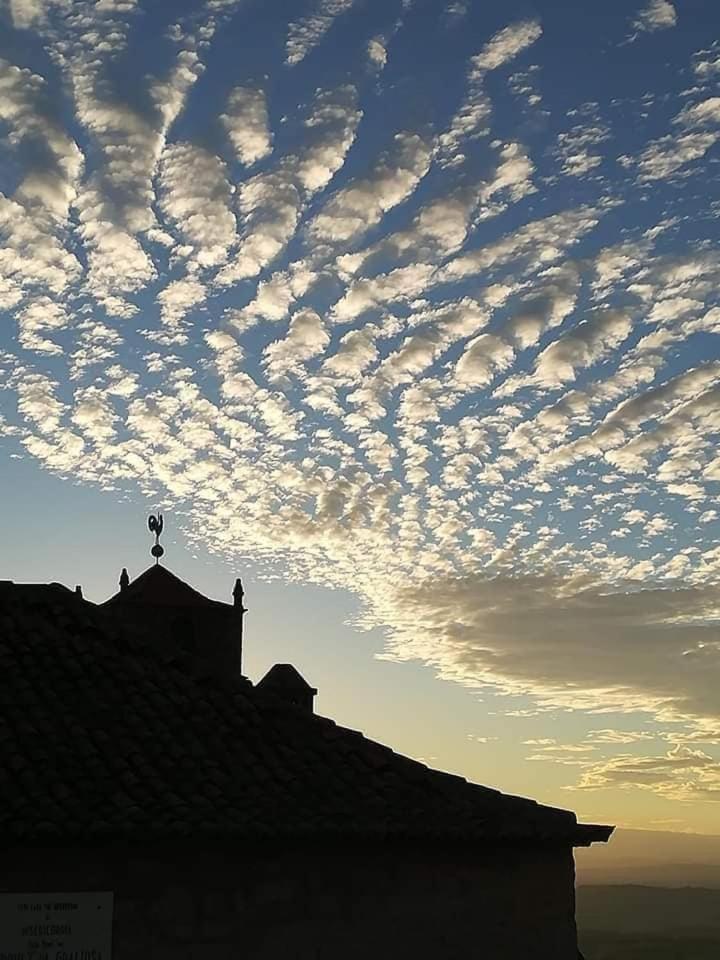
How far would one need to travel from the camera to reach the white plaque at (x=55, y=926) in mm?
9492

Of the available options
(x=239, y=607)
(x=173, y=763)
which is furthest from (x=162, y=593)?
(x=173, y=763)

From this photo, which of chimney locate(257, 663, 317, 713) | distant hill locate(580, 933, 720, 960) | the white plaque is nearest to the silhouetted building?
the white plaque

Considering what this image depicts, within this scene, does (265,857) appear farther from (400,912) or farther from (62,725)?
(62,725)

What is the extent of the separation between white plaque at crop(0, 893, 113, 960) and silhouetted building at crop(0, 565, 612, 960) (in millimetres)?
16

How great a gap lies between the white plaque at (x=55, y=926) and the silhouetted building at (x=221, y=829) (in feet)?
0.05

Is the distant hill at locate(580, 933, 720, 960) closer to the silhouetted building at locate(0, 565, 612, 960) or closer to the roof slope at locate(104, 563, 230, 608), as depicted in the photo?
the roof slope at locate(104, 563, 230, 608)

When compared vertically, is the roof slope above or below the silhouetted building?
above

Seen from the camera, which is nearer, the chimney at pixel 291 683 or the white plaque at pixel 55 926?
Answer: the white plaque at pixel 55 926

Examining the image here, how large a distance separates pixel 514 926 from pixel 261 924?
2.90 m

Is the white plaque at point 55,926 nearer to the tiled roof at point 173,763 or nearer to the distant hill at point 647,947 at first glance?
the tiled roof at point 173,763

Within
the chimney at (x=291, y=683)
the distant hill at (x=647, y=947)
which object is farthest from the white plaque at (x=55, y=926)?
the distant hill at (x=647, y=947)

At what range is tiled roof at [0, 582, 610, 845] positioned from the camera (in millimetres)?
9766

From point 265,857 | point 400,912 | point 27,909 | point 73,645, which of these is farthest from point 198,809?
point 73,645

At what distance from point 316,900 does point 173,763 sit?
1.85 m
